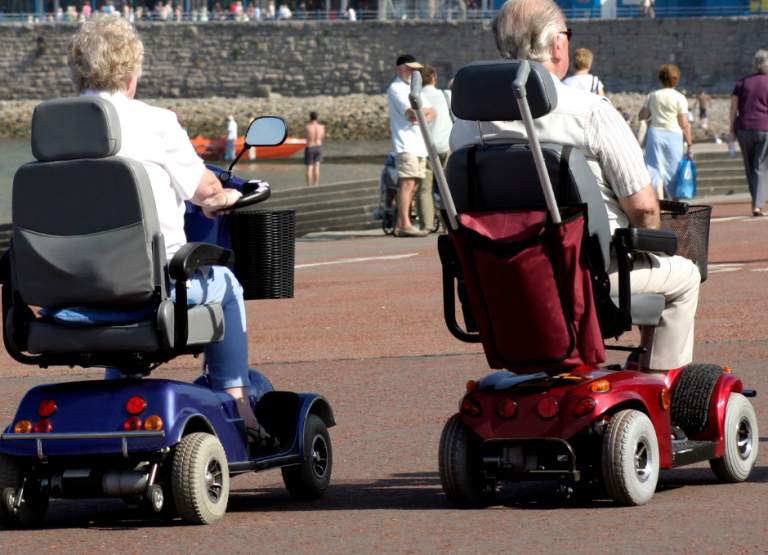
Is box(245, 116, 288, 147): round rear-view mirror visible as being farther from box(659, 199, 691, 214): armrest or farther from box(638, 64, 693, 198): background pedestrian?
box(638, 64, 693, 198): background pedestrian

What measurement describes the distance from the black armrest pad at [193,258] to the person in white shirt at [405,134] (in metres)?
9.54

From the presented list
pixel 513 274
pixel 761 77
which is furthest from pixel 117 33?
pixel 761 77

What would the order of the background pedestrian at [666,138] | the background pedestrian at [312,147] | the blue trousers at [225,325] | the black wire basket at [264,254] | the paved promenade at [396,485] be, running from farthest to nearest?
the background pedestrian at [312,147] → the background pedestrian at [666,138] → the black wire basket at [264,254] → the blue trousers at [225,325] → the paved promenade at [396,485]

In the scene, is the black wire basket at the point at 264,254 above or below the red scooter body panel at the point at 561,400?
above

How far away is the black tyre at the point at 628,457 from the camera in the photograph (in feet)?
13.2

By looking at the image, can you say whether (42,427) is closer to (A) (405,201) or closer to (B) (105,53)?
(B) (105,53)

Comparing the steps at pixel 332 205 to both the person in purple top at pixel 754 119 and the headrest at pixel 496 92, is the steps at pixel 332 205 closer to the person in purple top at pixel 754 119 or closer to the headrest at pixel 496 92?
the person in purple top at pixel 754 119

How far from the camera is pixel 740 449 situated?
458cm

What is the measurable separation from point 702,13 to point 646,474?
247ft

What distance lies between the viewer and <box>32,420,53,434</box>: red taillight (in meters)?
4.09

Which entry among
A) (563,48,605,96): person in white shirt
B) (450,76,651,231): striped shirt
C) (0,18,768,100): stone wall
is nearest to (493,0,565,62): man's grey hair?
(450,76,651,231): striped shirt

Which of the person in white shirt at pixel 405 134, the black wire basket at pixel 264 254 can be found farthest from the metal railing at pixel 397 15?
the black wire basket at pixel 264 254

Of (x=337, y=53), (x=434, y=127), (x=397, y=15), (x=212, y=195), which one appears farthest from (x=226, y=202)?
(x=397, y=15)

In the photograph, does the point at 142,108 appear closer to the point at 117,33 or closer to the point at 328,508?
the point at 117,33
